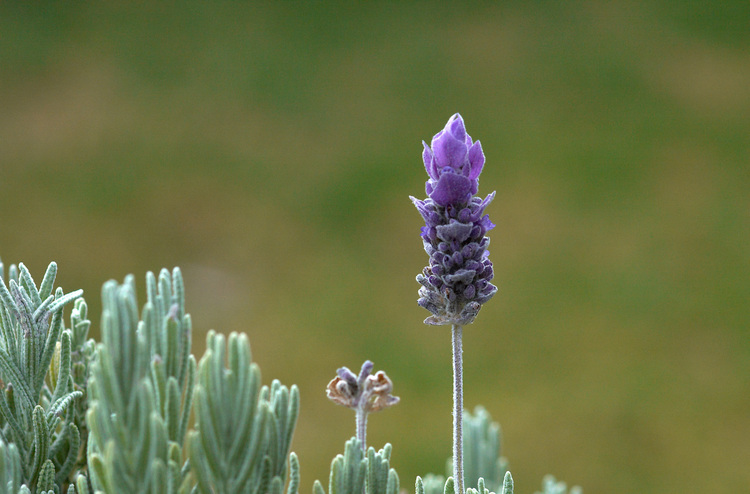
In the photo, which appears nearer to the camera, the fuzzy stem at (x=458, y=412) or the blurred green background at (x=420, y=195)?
the fuzzy stem at (x=458, y=412)

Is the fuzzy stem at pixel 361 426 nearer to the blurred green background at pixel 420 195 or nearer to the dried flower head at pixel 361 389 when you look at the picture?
the dried flower head at pixel 361 389

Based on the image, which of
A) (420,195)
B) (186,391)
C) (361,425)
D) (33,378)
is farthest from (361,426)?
(420,195)

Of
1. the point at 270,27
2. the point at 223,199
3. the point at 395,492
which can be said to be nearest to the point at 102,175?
the point at 223,199

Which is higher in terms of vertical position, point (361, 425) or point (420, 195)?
point (420, 195)

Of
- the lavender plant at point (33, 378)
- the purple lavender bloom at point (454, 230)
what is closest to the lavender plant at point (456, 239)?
the purple lavender bloom at point (454, 230)

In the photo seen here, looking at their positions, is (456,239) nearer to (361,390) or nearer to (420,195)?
(361,390)

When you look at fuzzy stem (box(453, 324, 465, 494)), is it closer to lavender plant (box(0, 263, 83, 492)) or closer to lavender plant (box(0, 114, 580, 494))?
lavender plant (box(0, 114, 580, 494))
